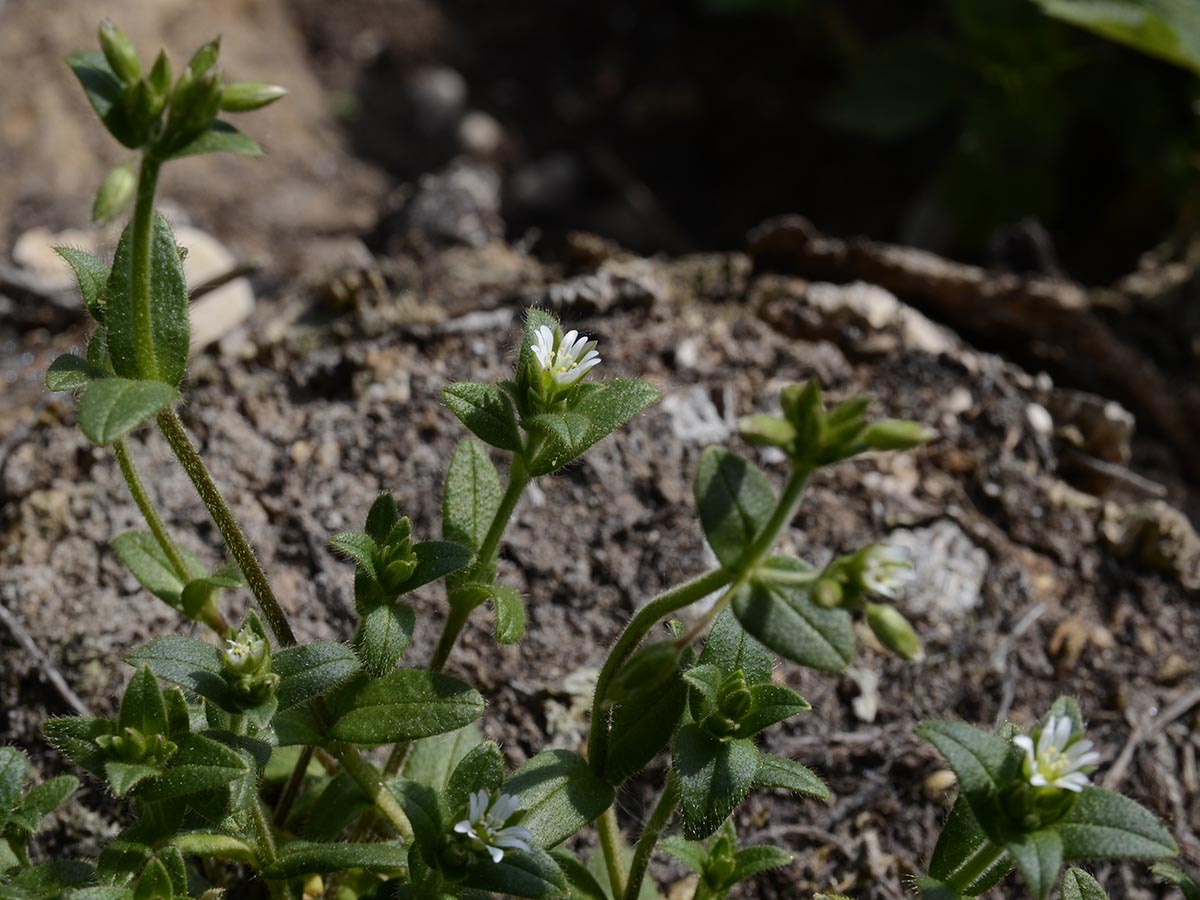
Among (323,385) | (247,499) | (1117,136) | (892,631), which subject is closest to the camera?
(892,631)

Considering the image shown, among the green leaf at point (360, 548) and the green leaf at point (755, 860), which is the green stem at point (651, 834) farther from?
the green leaf at point (360, 548)

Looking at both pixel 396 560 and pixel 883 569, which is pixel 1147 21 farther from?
pixel 396 560

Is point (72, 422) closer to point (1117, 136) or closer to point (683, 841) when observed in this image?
point (683, 841)

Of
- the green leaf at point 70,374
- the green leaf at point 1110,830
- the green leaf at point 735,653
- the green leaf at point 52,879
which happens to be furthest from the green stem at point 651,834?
the green leaf at point 70,374

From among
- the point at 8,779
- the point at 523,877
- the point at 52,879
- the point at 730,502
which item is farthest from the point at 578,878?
the point at 8,779

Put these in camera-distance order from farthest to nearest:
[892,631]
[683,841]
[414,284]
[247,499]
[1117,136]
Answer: [1117,136], [414,284], [247,499], [683,841], [892,631]

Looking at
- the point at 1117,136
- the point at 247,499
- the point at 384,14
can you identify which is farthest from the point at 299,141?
the point at 1117,136
